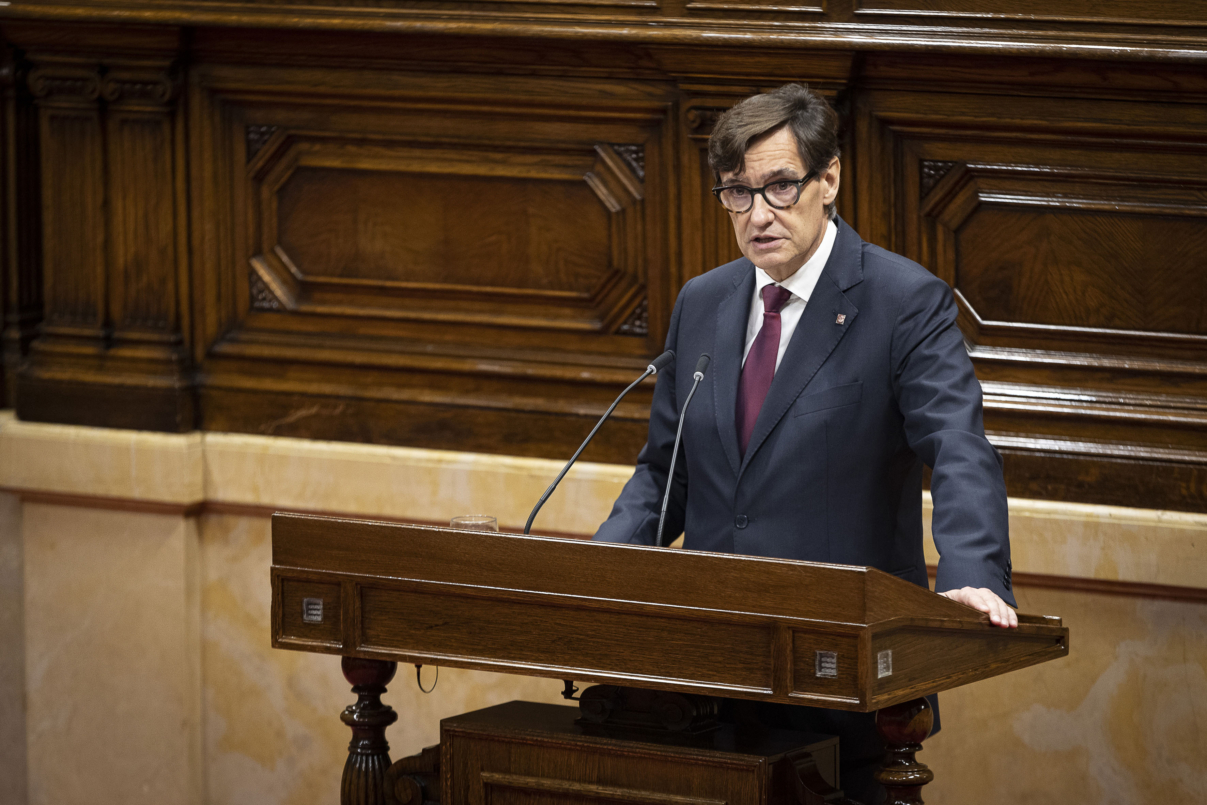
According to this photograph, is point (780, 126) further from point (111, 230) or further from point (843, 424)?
point (111, 230)

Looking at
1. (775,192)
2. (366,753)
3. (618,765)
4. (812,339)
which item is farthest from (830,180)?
(366,753)

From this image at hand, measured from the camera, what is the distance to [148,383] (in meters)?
4.48

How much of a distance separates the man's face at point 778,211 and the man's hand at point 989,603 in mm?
649

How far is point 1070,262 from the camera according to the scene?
3.75 m

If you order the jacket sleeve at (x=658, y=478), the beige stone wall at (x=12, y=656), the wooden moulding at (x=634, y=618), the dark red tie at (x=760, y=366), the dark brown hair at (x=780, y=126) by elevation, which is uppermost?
the dark brown hair at (x=780, y=126)

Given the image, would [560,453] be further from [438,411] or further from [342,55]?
[342,55]

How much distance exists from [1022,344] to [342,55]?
201 centimetres

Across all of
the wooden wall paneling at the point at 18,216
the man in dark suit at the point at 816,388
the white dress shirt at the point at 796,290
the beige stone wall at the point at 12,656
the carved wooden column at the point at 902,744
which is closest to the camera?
the carved wooden column at the point at 902,744

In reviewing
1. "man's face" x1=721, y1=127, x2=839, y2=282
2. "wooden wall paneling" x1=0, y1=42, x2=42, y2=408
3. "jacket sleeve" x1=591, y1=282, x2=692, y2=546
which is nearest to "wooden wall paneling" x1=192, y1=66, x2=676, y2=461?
"wooden wall paneling" x1=0, y1=42, x2=42, y2=408

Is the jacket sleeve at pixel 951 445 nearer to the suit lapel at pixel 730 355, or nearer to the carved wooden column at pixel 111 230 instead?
the suit lapel at pixel 730 355

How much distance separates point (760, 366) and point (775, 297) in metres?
0.13

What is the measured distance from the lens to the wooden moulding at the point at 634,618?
2.11 m

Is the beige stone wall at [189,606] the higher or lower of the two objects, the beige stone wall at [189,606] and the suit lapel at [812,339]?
the lower

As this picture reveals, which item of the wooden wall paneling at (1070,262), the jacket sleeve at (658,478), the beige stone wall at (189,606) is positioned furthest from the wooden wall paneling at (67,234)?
the jacket sleeve at (658,478)
